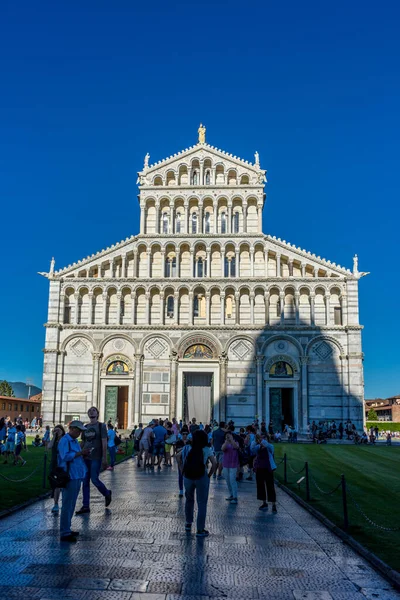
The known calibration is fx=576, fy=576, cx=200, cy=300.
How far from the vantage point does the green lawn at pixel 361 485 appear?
37.3ft

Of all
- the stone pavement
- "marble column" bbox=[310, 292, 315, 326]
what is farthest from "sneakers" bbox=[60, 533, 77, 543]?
"marble column" bbox=[310, 292, 315, 326]

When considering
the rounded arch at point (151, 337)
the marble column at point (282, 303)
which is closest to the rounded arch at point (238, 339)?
the marble column at point (282, 303)

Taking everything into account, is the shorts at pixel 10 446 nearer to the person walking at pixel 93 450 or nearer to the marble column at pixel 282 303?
the person walking at pixel 93 450

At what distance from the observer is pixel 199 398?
45.6 meters

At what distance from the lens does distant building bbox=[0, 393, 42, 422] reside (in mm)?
73938

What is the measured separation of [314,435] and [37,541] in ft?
113

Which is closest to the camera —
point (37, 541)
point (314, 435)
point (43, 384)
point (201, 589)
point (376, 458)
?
point (201, 589)

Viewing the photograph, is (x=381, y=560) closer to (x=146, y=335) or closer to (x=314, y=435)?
(x=314, y=435)

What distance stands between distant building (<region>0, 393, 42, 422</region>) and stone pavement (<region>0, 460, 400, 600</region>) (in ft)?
203

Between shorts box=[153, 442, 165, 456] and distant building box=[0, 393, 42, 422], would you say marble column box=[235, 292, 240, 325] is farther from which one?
distant building box=[0, 393, 42, 422]

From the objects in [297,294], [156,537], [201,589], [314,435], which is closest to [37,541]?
[156,537]

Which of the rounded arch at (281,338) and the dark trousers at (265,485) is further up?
the rounded arch at (281,338)

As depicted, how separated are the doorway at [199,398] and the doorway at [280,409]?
485 cm

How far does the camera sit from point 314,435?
138ft
